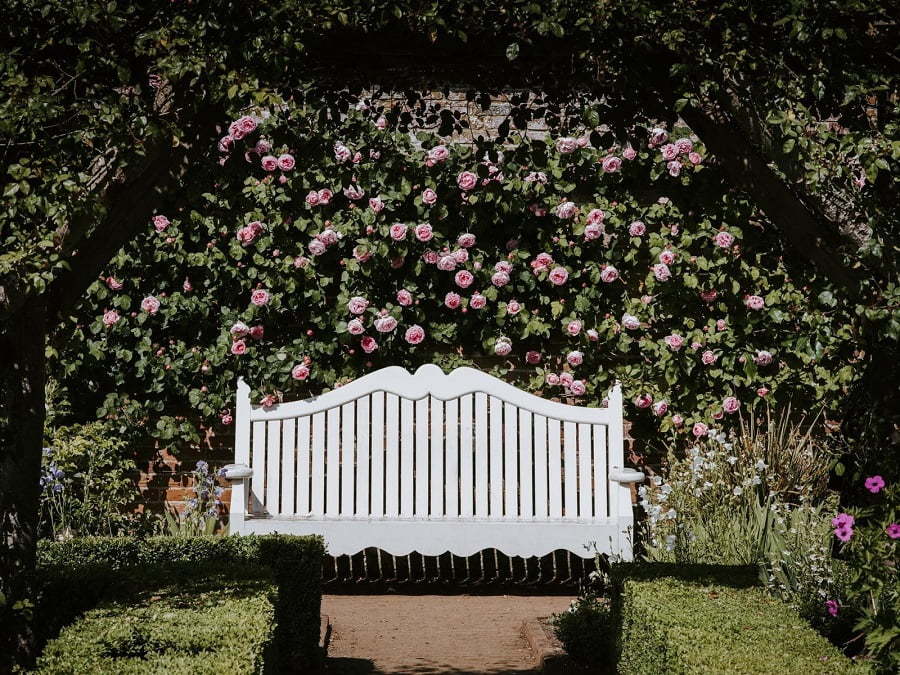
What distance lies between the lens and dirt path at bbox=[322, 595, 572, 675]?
430 cm

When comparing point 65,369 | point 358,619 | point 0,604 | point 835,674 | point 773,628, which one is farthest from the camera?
point 65,369

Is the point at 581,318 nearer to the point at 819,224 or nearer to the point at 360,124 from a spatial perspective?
the point at 360,124

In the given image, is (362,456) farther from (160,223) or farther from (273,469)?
(160,223)

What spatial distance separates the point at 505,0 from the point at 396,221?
3.10 metres

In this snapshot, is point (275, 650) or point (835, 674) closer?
point (835, 674)

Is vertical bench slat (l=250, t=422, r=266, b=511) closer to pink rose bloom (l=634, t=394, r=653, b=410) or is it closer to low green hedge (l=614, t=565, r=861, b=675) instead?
pink rose bloom (l=634, t=394, r=653, b=410)

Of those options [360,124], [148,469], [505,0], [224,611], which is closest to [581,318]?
[360,124]

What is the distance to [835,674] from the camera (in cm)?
254

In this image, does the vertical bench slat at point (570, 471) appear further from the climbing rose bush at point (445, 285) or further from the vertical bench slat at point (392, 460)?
the vertical bench slat at point (392, 460)

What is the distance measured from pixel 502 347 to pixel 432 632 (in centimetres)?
178

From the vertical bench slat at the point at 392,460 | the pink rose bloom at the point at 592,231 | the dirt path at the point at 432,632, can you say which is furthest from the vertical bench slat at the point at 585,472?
the pink rose bloom at the point at 592,231

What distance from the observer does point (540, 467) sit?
5465 millimetres

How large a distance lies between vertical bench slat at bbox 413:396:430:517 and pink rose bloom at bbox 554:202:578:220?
4.63ft

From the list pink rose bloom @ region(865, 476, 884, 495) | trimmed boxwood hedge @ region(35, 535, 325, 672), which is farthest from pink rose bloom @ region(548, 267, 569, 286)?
pink rose bloom @ region(865, 476, 884, 495)
